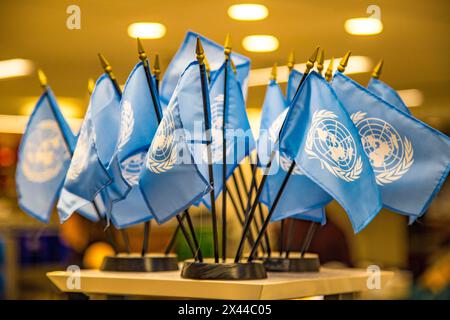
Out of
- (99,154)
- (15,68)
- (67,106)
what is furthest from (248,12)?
(99,154)

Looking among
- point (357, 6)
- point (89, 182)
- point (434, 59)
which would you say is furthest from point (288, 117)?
point (434, 59)

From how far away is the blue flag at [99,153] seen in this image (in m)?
1.61

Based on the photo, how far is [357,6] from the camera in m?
3.08

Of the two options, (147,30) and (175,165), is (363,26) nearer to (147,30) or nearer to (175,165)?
(147,30)

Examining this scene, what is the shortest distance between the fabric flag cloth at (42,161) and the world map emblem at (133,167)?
26cm

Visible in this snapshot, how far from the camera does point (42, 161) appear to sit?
1.99 meters

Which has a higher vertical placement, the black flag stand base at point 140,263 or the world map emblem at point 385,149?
the world map emblem at point 385,149

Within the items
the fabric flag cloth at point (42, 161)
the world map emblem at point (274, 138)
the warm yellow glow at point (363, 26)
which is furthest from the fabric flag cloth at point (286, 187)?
the warm yellow glow at point (363, 26)

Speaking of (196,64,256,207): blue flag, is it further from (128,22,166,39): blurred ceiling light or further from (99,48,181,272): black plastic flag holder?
(128,22,166,39): blurred ceiling light

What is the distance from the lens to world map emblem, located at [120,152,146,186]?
5.78 ft

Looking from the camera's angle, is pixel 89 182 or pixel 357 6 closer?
pixel 89 182

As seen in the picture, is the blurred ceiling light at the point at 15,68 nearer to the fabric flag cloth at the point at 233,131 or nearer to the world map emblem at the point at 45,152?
the world map emblem at the point at 45,152
